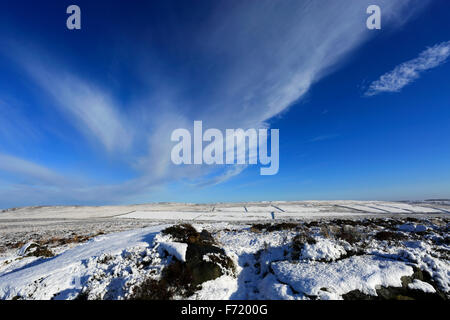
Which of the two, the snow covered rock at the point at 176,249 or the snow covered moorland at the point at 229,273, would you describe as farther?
the snow covered rock at the point at 176,249

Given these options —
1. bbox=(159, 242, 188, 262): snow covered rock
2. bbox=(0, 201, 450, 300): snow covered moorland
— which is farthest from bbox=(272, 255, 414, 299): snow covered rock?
bbox=(159, 242, 188, 262): snow covered rock

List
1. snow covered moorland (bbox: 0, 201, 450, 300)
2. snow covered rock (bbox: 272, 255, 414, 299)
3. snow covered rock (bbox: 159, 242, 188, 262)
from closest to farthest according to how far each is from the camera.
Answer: snow covered rock (bbox: 272, 255, 414, 299)
snow covered moorland (bbox: 0, 201, 450, 300)
snow covered rock (bbox: 159, 242, 188, 262)

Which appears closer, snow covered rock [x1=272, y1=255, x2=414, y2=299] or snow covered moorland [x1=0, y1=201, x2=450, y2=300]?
snow covered rock [x1=272, y1=255, x2=414, y2=299]

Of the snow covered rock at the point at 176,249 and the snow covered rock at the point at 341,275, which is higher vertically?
the snow covered rock at the point at 176,249

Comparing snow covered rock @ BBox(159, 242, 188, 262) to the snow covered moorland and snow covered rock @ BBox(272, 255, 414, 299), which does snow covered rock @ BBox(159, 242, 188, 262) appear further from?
snow covered rock @ BBox(272, 255, 414, 299)

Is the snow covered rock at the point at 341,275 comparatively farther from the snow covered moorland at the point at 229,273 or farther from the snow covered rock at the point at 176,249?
the snow covered rock at the point at 176,249

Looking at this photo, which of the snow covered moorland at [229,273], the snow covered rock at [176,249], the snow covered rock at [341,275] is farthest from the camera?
the snow covered rock at [176,249]

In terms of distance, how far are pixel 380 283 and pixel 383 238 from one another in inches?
311

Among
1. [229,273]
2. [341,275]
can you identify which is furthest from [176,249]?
[341,275]

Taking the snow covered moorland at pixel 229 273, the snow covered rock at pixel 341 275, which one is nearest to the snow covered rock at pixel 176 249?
the snow covered moorland at pixel 229 273

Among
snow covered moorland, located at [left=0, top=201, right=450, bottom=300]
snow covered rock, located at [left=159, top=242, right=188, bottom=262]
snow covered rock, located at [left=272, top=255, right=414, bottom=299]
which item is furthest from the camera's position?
snow covered rock, located at [left=159, top=242, right=188, bottom=262]

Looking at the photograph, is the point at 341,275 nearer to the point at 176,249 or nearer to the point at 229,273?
the point at 229,273

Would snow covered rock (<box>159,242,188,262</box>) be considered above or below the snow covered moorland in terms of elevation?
above
